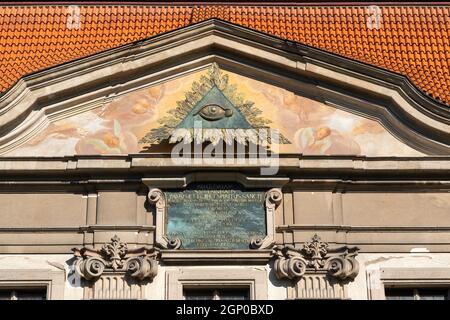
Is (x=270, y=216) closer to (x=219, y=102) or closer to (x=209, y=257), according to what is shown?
(x=209, y=257)

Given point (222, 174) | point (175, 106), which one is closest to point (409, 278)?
point (222, 174)

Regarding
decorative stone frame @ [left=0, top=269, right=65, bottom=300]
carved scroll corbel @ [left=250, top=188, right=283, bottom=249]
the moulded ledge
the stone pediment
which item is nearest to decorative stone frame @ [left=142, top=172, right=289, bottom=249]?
carved scroll corbel @ [left=250, top=188, right=283, bottom=249]

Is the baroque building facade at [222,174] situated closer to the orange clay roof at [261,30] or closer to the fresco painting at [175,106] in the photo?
the fresco painting at [175,106]

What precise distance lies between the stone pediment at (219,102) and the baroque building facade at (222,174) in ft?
0.07

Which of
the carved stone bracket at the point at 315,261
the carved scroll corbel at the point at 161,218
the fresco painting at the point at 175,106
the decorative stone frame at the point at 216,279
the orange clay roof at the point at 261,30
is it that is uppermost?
the orange clay roof at the point at 261,30

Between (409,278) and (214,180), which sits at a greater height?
(214,180)

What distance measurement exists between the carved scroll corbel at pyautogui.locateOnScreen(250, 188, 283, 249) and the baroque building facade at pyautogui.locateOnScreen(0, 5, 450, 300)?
2cm

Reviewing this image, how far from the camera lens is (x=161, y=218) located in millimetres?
15664

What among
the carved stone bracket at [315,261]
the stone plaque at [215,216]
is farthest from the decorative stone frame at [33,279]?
the carved stone bracket at [315,261]

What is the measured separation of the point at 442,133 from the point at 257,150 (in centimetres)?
253

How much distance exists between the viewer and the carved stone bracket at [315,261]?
50.1 ft

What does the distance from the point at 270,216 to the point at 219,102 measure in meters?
1.82

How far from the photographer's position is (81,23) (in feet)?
61.5

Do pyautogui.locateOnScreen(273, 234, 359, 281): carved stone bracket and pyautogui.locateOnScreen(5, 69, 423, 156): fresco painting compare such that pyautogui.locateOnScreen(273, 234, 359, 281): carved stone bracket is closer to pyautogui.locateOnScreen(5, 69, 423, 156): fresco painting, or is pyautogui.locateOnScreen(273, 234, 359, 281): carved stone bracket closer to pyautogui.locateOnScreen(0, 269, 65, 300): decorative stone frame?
pyautogui.locateOnScreen(5, 69, 423, 156): fresco painting
